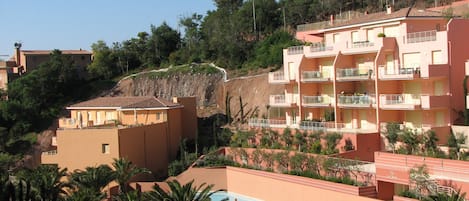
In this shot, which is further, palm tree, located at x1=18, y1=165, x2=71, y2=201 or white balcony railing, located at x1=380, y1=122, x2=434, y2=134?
palm tree, located at x1=18, y1=165, x2=71, y2=201

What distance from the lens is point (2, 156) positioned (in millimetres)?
51500

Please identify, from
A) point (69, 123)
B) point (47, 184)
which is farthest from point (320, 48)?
point (69, 123)

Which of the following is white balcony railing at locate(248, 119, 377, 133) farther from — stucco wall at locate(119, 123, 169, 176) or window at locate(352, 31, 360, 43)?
stucco wall at locate(119, 123, 169, 176)

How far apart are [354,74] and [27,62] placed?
52445 millimetres

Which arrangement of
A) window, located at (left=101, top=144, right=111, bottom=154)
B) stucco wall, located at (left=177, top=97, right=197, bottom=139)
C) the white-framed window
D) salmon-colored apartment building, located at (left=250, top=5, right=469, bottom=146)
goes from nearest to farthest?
salmon-colored apartment building, located at (left=250, top=5, right=469, bottom=146) < window, located at (left=101, top=144, right=111, bottom=154) < the white-framed window < stucco wall, located at (left=177, top=97, right=197, bottom=139)

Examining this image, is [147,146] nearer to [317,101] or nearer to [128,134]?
[128,134]

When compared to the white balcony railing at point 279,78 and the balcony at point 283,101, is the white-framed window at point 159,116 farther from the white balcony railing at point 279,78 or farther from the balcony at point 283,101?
the white balcony railing at point 279,78

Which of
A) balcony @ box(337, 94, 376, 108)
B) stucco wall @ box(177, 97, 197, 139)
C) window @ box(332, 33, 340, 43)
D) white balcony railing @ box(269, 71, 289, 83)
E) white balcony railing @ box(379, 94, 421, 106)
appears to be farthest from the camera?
stucco wall @ box(177, 97, 197, 139)

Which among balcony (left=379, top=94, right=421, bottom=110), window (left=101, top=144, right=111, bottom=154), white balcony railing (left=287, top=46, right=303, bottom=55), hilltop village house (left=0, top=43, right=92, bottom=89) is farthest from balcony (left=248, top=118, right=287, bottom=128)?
hilltop village house (left=0, top=43, right=92, bottom=89)

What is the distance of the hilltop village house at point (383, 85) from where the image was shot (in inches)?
1257

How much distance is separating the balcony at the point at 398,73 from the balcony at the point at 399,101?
104 cm

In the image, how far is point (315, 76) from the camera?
4012cm

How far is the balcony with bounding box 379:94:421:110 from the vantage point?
3316cm

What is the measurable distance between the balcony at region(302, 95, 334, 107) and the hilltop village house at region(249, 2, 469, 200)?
7 cm
